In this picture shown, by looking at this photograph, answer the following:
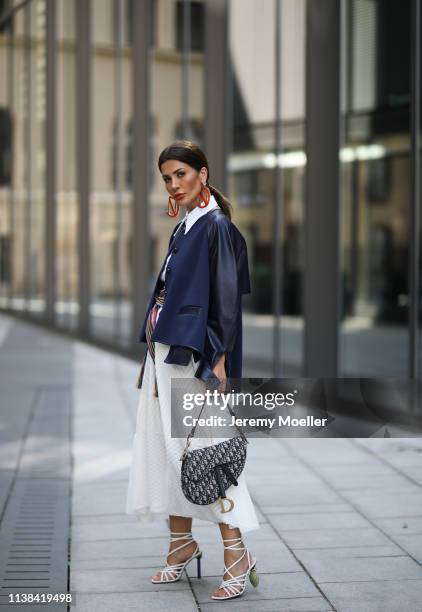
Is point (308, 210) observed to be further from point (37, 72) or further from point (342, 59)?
point (37, 72)

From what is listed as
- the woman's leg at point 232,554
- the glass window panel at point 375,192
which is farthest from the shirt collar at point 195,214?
the glass window panel at point 375,192

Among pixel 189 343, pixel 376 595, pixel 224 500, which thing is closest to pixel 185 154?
pixel 189 343

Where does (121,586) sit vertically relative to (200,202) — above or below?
below

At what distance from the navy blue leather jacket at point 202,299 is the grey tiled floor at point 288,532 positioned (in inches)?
41.0

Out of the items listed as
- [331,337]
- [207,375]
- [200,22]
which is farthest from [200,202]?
[200,22]

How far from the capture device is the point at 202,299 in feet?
13.1

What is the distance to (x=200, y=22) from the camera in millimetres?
12656

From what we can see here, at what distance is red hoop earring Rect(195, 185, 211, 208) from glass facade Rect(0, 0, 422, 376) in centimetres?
426

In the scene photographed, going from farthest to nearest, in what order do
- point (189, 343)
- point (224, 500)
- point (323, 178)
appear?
point (323, 178)
point (224, 500)
point (189, 343)

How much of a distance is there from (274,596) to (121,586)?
683mm

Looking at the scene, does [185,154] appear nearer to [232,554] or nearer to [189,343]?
[189,343]

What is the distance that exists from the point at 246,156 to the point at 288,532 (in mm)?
7028

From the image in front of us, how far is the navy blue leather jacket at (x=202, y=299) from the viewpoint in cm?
399

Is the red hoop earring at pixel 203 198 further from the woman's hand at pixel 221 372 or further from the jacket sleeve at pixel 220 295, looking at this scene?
the woman's hand at pixel 221 372
